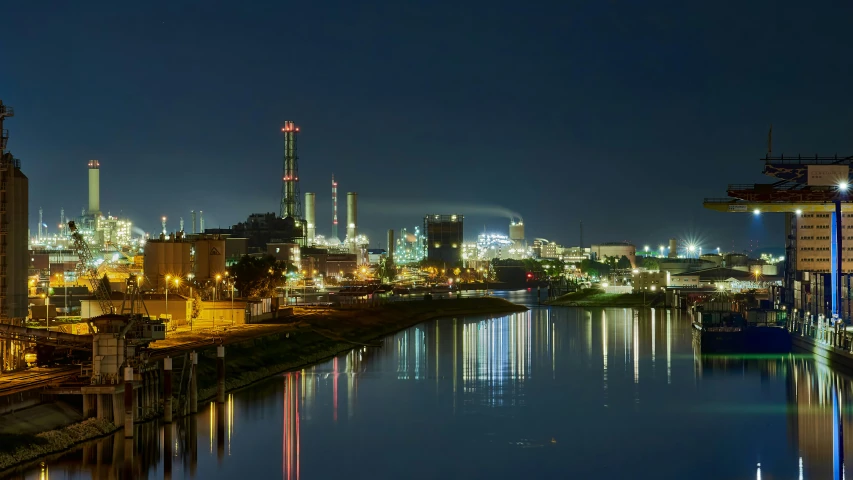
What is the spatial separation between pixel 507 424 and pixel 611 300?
3928 inches

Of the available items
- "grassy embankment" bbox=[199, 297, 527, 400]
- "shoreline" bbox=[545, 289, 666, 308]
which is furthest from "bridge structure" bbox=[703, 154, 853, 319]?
"shoreline" bbox=[545, 289, 666, 308]

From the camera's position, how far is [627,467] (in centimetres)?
3334

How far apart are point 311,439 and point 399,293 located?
109001 millimetres

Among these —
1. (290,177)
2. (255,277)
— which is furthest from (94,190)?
(255,277)

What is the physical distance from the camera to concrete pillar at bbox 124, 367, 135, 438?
32.9 metres

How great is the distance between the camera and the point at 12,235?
4300 cm

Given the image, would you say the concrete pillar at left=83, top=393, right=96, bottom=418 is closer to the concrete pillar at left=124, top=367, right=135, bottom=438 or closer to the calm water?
the concrete pillar at left=124, top=367, right=135, bottom=438

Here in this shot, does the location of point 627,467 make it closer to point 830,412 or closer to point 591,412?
point 591,412

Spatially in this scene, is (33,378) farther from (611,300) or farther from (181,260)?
(611,300)

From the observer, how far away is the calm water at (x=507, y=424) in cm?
3250

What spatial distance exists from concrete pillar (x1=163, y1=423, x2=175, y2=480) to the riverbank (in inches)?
72.2

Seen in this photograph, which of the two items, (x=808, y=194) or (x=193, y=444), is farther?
(x=808, y=194)

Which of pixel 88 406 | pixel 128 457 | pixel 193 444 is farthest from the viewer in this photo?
pixel 193 444

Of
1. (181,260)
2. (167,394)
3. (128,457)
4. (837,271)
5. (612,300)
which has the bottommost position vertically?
(128,457)
